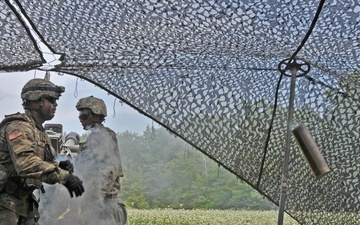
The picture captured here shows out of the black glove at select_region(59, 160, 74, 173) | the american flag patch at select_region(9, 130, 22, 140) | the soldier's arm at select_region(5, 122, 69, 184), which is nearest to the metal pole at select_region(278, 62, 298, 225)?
the black glove at select_region(59, 160, 74, 173)

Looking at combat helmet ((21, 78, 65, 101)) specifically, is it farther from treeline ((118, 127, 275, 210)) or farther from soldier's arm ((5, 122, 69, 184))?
treeline ((118, 127, 275, 210))

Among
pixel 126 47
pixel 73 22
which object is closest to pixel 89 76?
pixel 126 47

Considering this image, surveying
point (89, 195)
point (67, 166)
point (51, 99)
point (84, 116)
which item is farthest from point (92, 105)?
point (67, 166)

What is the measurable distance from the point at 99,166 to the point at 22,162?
1490 mm

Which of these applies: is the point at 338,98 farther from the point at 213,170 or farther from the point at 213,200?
the point at 213,170

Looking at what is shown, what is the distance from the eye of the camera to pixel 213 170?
93.6 feet

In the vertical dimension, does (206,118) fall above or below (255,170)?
above

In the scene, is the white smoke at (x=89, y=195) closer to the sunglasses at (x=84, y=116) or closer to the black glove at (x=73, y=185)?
the sunglasses at (x=84, y=116)

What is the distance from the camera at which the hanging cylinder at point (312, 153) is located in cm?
456

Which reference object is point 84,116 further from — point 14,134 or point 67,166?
point 14,134

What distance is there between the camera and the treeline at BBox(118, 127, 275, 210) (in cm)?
2400

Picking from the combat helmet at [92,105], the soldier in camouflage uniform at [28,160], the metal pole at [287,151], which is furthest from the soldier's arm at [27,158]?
the metal pole at [287,151]

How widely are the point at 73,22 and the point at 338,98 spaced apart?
2504 mm

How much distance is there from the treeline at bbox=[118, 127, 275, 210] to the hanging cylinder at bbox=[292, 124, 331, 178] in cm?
1744
